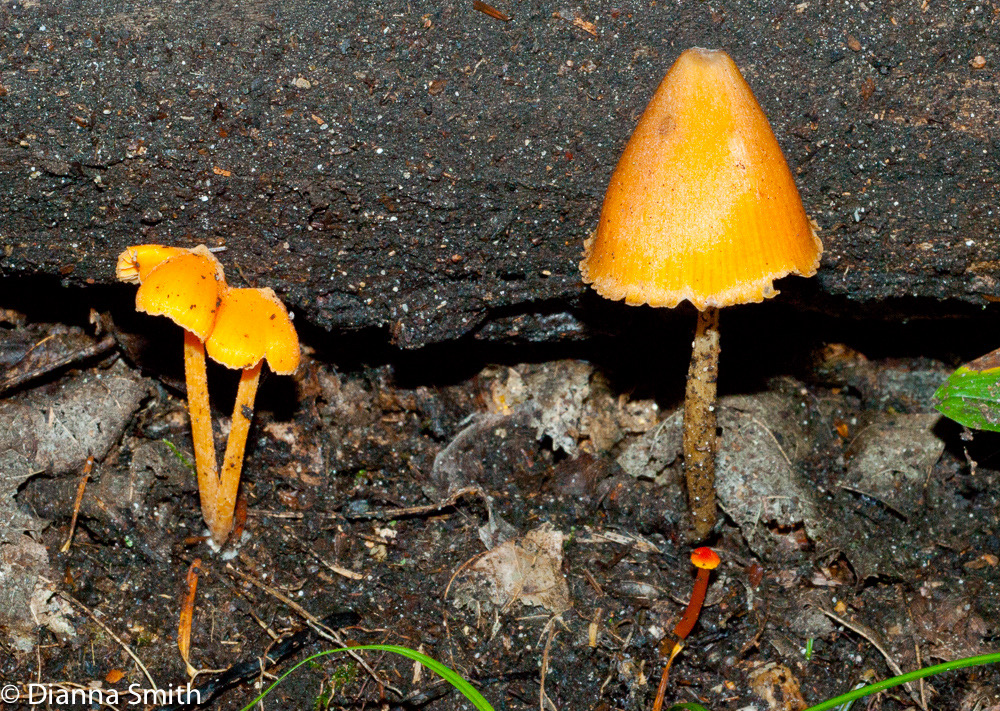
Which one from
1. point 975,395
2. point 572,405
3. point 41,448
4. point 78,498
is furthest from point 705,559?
point 41,448

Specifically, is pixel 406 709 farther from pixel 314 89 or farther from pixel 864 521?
pixel 314 89

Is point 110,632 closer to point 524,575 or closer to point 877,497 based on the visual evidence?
point 524,575

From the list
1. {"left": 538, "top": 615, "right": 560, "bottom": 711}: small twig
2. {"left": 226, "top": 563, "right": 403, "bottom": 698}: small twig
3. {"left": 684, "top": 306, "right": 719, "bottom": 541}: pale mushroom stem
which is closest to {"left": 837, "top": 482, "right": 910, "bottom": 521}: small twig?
{"left": 684, "top": 306, "right": 719, "bottom": 541}: pale mushroom stem

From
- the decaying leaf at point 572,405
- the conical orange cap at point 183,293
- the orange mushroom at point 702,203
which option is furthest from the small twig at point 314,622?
the orange mushroom at point 702,203

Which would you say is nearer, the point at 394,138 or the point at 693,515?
the point at 394,138

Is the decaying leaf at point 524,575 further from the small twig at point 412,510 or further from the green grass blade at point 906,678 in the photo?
the green grass blade at point 906,678

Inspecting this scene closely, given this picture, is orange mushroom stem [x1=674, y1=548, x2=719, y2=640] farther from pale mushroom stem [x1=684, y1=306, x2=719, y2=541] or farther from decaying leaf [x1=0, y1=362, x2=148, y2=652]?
decaying leaf [x1=0, y1=362, x2=148, y2=652]

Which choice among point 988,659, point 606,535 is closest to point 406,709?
point 606,535
